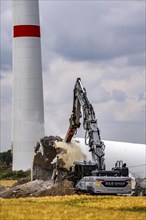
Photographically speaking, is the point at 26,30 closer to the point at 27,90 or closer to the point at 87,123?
the point at 27,90

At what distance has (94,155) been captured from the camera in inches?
2148

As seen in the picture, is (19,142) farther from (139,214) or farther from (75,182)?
(139,214)

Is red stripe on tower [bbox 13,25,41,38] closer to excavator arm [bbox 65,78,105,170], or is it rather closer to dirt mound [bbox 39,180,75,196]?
excavator arm [bbox 65,78,105,170]

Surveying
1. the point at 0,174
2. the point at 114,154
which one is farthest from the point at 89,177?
the point at 0,174

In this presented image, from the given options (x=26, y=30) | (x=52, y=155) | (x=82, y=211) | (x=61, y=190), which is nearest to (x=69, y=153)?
(x=52, y=155)

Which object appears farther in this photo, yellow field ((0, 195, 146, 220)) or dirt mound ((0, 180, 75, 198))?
dirt mound ((0, 180, 75, 198))

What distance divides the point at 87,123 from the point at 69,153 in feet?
22.3

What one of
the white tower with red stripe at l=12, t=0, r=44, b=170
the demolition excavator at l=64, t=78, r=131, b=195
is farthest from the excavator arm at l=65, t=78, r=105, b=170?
the white tower with red stripe at l=12, t=0, r=44, b=170

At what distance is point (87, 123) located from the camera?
2224 inches

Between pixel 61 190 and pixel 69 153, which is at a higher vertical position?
pixel 69 153

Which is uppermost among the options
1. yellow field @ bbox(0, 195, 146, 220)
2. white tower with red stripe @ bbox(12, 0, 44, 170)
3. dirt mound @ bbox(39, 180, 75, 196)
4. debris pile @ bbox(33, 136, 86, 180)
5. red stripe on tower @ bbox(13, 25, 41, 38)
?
red stripe on tower @ bbox(13, 25, 41, 38)

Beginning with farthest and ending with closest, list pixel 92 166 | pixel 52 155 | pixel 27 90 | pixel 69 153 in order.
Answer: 1. pixel 27 90
2. pixel 52 155
3. pixel 69 153
4. pixel 92 166

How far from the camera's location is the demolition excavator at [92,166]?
48.7m

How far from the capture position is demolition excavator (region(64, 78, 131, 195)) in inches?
1916
